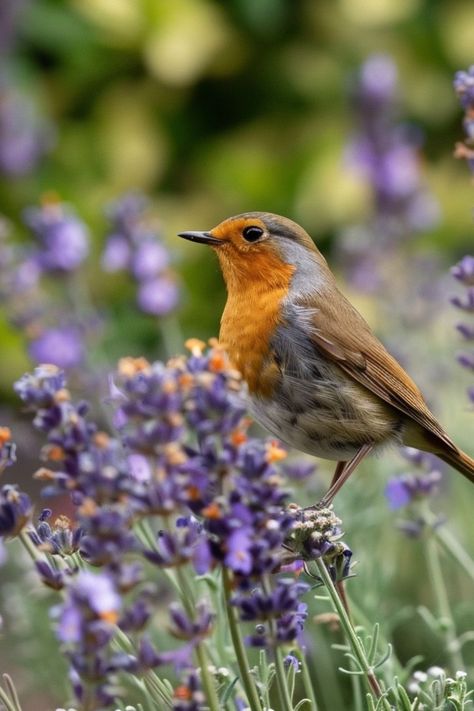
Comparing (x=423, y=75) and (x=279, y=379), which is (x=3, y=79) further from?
(x=279, y=379)

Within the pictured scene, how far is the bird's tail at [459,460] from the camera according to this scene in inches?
85.6

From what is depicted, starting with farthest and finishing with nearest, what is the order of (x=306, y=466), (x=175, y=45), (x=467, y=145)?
(x=175, y=45), (x=306, y=466), (x=467, y=145)

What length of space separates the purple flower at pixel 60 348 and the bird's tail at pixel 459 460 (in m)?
1.24

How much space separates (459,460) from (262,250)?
1.90 feet

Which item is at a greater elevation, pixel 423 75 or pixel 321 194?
pixel 423 75

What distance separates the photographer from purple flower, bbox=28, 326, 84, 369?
3125 millimetres

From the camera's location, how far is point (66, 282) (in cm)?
319

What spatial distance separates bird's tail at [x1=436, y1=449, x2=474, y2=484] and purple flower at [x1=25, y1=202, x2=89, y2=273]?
1.28 metres

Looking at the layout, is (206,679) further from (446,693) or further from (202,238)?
(202,238)

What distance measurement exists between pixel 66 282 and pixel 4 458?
2020 mm

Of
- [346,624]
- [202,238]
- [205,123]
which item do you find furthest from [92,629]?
[205,123]

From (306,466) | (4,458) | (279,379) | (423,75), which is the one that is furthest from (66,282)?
(423,75)

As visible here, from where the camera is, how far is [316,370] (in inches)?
83.6

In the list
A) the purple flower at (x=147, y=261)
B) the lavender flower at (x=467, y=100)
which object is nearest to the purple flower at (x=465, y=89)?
the lavender flower at (x=467, y=100)
